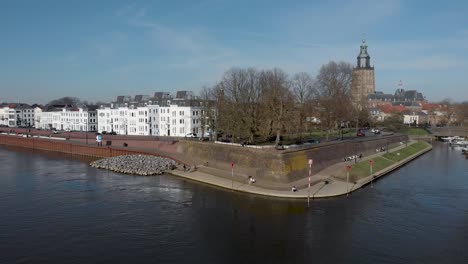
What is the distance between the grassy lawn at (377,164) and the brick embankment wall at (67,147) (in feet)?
73.5

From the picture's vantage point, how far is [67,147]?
70875 mm

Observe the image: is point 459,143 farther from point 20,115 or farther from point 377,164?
point 20,115

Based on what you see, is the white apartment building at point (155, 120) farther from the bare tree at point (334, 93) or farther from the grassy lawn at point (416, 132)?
the grassy lawn at point (416, 132)

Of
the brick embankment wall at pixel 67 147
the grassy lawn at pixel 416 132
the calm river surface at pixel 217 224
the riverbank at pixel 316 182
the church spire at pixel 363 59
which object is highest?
the church spire at pixel 363 59

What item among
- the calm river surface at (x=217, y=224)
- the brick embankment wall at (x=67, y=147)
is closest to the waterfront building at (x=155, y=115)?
the brick embankment wall at (x=67, y=147)

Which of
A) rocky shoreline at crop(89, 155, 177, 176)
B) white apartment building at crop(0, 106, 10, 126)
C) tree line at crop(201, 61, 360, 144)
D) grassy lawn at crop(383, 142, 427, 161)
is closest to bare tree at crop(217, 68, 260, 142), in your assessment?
tree line at crop(201, 61, 360, 144)

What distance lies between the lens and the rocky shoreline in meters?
→ 49.2

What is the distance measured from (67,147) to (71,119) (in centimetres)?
3710

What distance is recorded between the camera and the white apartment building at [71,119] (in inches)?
3903

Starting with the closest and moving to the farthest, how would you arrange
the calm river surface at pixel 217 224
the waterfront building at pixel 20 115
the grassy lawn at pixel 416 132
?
the calm river surface at pixel 217 224 < the grassy lawn at pixel 416 132 < the waterfront building at pixel 20 115

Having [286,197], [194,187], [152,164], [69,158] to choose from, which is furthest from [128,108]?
[286,197]

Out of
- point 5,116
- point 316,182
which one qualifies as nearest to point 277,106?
point 316,182

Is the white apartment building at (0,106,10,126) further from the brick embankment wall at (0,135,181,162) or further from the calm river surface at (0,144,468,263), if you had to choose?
the calm river surface at (0,144,468,263)

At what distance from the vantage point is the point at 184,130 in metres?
75.2
